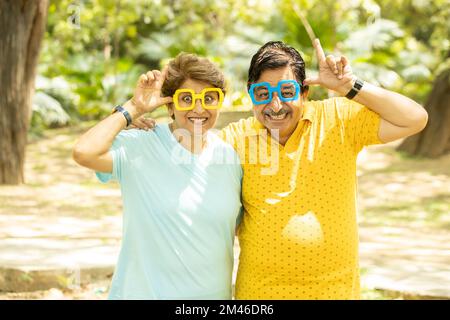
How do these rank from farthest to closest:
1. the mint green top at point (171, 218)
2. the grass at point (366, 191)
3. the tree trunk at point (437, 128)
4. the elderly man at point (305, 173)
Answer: the tree trunk at point (437, 128)
the grass at point (366, 191)
the elderly man at point (305, 173)
the mint green top at point (171, 218)

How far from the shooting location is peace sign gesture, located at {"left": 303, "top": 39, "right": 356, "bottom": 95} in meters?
2.54

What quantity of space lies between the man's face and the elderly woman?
0.18 m

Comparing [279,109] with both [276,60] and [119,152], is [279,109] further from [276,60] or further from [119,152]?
[119,152]

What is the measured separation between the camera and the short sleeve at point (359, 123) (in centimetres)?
254

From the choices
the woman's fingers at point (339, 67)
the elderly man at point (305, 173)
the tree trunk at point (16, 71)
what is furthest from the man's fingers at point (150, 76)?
the tree trunk at point (16, 71)

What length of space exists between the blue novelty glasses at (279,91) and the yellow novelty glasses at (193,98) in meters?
0.15

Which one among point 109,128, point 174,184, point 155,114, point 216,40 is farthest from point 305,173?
point 216,40

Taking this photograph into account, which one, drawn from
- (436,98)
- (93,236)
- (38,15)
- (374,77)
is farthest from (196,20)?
(93,236)

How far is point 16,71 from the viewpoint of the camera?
855cm

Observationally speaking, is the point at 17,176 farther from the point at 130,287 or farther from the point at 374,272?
the point at 130,287

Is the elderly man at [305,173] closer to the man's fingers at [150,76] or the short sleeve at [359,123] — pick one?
the short sleeve at [359,123]

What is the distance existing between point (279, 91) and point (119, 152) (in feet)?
2.15

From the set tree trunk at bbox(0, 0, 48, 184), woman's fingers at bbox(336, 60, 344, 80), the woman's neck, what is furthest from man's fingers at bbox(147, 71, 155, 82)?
tree trunk at bbox(0, 0, 48, 184)

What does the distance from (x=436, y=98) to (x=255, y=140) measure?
930 centimetres
